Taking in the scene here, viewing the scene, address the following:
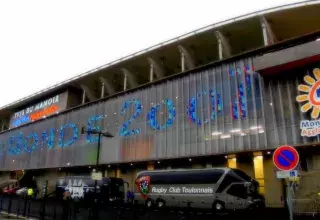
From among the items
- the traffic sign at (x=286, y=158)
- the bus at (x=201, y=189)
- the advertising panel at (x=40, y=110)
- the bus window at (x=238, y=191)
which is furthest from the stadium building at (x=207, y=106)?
the traffic sign at (x=286, y=158)

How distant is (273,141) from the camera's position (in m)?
24.3

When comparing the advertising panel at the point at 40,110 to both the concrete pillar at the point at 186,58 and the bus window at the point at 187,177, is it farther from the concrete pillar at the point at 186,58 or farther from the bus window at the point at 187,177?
the bus window at the point at 187,177

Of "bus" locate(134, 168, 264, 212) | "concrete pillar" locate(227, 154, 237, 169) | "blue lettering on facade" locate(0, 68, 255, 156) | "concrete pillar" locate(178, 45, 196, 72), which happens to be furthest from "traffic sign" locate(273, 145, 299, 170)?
"concrete pillar" locate(178, 45, 196, 72)

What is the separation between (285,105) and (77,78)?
1252 inches

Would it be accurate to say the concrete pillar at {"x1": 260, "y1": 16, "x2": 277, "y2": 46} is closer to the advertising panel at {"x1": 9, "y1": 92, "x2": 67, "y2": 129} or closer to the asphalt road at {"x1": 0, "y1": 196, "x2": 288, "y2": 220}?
the asphalt road at {"x1": 0, "y1": 196, "x2": 288, "y2": 220}

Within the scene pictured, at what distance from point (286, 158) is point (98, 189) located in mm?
23492

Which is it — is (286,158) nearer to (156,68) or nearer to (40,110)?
(156,68)

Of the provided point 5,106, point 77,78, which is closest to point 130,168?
point 77,78

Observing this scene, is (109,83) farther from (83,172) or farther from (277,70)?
(277,70)

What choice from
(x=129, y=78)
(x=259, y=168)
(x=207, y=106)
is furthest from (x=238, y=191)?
(x=129, y=78)

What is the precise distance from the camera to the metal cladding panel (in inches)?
1040

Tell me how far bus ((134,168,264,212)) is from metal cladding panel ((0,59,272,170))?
452 centimetres

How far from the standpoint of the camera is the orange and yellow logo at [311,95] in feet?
76.0

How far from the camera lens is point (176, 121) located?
102 ft
